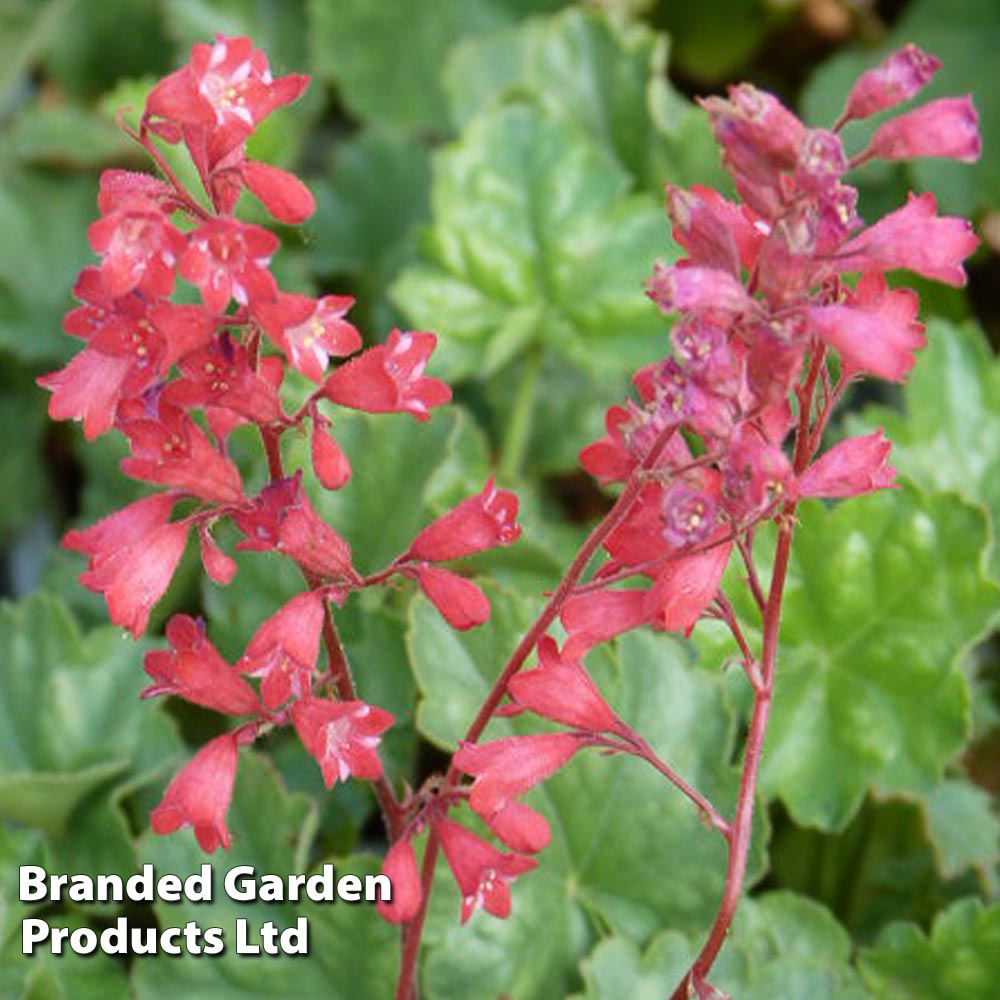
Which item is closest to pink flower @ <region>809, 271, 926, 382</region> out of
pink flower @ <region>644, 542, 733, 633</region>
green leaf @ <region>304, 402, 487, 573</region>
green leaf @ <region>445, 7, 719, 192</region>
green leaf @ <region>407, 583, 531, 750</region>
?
pink flower @ <region>644, 542, 733, 633</region>

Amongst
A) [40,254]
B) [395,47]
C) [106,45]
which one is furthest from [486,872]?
[106,45]

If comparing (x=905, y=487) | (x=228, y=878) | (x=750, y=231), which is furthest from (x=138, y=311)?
(x=905, y=487)

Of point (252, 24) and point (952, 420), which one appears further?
point (252, 24)

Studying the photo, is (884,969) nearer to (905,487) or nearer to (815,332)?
(905,487)

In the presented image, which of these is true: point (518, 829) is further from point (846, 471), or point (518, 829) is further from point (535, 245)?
point (535, 245)

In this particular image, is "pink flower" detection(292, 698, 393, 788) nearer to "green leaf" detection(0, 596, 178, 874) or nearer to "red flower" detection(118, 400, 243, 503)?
"red flower" detection(118, 400, 243, 503)

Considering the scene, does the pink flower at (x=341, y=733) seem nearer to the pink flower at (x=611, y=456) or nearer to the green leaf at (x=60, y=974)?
the pink flower at (x=611, y=456)
